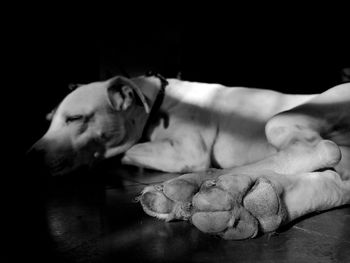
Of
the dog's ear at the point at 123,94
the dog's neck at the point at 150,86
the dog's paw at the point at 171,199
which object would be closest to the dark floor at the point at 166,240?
the dog's paw at the point at 171,199

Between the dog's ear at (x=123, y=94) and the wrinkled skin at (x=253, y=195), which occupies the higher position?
the dog's ear at (x=123, y=94)

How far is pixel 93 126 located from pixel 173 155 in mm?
541

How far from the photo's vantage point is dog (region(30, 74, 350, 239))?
4.53 feet

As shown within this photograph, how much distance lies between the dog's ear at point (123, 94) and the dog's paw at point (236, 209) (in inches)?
57.3

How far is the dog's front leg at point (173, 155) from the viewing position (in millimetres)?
2561

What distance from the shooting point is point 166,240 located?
142cm

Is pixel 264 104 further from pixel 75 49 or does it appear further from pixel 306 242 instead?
pixel 75 49

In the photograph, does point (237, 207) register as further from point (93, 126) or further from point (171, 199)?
point (93, 126)

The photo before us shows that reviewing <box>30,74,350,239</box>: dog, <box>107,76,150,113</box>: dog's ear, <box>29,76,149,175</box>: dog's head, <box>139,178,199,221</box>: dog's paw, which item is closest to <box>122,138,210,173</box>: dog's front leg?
<box>30,74,350,239</box>: dog

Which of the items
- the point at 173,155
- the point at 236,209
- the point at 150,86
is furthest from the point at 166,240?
the point at 150,86

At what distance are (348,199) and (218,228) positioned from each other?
Result: 752 mm

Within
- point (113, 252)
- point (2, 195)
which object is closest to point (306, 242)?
point (113, 252)

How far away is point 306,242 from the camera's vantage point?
139 centimetres

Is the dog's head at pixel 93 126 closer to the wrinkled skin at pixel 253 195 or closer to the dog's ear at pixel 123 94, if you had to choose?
the dog's ear at pixel 123 94
